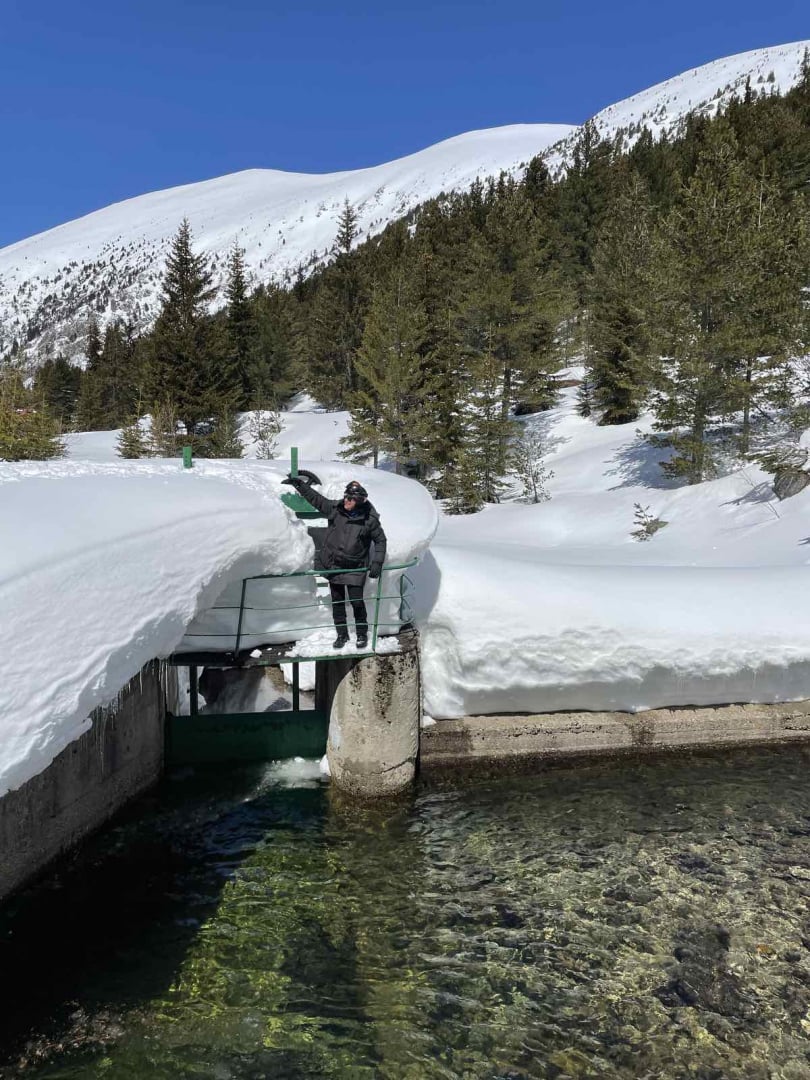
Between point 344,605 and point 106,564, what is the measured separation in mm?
3113

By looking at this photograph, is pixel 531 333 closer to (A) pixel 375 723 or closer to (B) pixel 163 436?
(B) pixel 163 436

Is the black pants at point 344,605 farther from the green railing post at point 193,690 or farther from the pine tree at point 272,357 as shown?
the pine tree at point 272,357

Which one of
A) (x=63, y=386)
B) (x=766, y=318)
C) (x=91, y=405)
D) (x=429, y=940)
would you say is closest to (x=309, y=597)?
(x=429, y=940)

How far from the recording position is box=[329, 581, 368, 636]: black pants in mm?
8688

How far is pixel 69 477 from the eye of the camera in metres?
A: 9.20

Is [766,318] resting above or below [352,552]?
above

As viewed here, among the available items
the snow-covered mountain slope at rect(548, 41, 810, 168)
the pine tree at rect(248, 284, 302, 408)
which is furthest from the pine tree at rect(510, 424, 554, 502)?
the snow-covered mountain slope at rect(548, 41, 810, 168)

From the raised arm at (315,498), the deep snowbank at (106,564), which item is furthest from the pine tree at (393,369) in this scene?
the raised arm at (315,498)

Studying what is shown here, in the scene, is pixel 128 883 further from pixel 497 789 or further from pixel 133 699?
pixel 497 789

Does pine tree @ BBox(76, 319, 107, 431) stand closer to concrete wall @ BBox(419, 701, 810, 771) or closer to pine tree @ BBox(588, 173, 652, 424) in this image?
pine tree @ BBox(588, 173, 652, 424)

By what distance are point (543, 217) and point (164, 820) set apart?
4034cm

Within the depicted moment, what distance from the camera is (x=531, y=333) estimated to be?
2966 cm

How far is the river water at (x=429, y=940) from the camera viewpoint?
514cm

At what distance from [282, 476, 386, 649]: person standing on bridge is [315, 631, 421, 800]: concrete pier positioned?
17.0 inches
